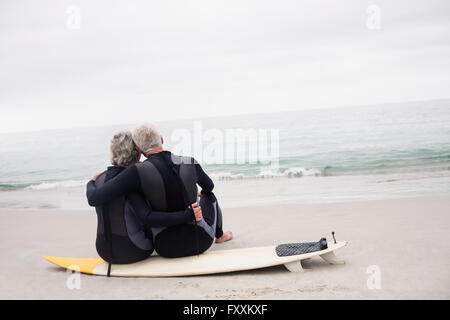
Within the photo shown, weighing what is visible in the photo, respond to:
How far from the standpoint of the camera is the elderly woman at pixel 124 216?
3424 mm

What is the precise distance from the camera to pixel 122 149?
344cm

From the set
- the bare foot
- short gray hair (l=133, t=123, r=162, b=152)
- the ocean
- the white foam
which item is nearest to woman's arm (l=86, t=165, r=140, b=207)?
short gray hair (l=133, t=123, r=162, b=152)

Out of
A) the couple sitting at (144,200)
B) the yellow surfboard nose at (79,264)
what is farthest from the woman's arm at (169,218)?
the yellow surfboard nose at (79,264)

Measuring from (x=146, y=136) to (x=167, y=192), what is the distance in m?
0.48

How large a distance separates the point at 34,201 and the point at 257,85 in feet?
118

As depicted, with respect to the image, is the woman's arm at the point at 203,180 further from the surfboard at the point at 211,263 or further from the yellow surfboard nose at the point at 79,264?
the yellow surfboard nose at the point at 79,264

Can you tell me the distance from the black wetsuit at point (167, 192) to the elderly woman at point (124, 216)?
0.04 metres

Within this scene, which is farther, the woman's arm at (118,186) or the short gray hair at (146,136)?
the short gray hair at (146,136)

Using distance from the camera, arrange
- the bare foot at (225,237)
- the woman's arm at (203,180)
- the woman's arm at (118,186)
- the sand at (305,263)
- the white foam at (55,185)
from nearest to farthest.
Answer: the sand at (305,263), the woman's arm at (118,186), the woman's arm at (203,180), the bare foot at (225,237), the white foam at (55,185)

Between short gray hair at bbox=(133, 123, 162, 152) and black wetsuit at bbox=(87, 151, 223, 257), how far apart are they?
93 mm

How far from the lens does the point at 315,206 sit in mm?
6613

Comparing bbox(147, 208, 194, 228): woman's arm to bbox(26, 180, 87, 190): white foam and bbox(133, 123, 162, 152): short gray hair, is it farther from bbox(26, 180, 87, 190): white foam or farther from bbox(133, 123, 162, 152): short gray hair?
bbox(26, 180, 87, 190): white foam

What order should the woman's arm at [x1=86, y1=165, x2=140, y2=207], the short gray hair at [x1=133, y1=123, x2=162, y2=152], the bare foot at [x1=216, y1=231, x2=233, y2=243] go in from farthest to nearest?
the bare foot at [x1=216, y1=231, x2=233, y2=243]
the short gray hair at [x1=133, y1=123, x2=162, y2=152]
the woman's arm at [x1=86, y1=165, x2=140, y2=207]

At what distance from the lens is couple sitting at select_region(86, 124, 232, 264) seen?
11.0 ft
